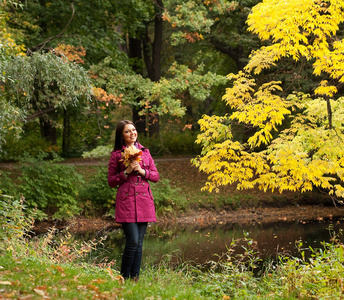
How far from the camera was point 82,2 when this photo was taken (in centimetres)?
1367

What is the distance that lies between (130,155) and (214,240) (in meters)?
8.47

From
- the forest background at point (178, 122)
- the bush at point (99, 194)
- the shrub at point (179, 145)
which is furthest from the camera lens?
the shrub at point (179, 145)

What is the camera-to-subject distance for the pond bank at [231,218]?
13.8 metres

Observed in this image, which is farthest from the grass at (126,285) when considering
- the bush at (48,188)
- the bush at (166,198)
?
the bush at (166,198)

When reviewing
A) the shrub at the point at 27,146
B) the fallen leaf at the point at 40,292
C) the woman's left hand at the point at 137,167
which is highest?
the woman's left hand at the point at 137,167

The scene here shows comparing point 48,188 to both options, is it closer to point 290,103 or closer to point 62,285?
point 290,103

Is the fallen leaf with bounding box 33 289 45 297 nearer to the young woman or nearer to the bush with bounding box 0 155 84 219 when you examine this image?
the young woman

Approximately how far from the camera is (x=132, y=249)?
4.48 meters

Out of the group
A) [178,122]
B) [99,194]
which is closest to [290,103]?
[178,122]

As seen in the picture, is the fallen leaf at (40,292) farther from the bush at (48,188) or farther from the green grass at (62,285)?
the bush at (48,188)

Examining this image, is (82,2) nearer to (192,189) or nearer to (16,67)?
(16,67)

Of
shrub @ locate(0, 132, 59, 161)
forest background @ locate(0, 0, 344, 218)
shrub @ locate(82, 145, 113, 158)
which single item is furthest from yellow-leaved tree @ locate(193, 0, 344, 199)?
shrub @ locate(0, 132, 59, 161)

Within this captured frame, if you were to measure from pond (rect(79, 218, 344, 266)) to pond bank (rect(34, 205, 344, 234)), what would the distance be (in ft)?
1.75

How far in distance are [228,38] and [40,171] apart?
350 inches
